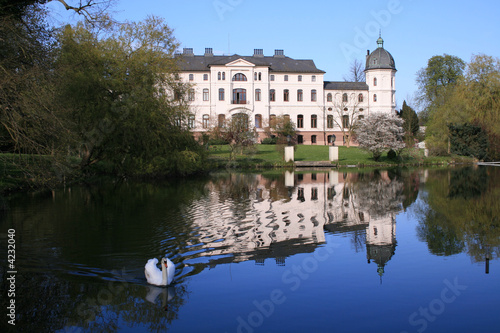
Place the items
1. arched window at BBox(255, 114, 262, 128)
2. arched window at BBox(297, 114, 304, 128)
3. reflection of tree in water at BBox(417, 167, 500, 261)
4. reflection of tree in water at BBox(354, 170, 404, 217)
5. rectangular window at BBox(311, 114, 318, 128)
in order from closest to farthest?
reflection of tree in water at BBox(417, 167, 500, 261) < reflection of tree in water at BBox(354, 170, 404, 217) < arched window at BBox(255, 114, 262, 128) < arched window at BBox(297, 114, 304, 128) < rectangular window at BBox(311, 114, 318, 128)

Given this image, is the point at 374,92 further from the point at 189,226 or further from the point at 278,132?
the point at 189,226

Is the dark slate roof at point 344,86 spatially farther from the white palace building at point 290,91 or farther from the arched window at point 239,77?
the arched window at point 239,77

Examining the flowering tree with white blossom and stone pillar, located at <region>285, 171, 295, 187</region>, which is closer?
stone pillar, located at <region>285, 171, 295, 187</region>

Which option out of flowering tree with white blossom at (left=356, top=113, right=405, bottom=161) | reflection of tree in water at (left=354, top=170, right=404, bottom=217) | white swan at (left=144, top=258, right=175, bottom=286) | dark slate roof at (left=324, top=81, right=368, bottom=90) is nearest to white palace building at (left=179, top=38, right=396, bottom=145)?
dark slate roof at (left=324, top=81, right=368, bottom=90)

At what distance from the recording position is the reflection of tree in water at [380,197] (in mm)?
15082

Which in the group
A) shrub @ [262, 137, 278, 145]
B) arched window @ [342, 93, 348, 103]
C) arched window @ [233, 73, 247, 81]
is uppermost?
arched window @ [233, 73, 247, 81]

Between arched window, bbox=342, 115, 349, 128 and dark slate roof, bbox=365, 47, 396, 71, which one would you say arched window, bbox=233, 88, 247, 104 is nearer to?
arched window, bbox=342, 115, 349, 128

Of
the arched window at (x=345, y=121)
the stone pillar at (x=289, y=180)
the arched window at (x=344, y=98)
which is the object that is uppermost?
the arched window at (x=344, y=98)

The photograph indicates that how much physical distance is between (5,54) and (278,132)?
4805cm

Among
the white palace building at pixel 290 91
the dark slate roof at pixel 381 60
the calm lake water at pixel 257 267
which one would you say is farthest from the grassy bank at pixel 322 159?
the calm lake water at pixel 257 267

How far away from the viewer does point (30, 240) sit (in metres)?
10.3

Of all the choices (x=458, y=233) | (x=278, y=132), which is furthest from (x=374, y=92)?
(x=458, y=233)

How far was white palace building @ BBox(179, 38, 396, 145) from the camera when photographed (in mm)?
61281

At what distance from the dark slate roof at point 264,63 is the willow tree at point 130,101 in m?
31.9
